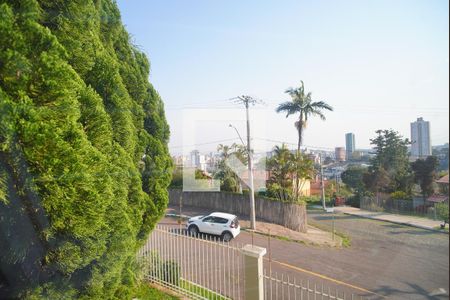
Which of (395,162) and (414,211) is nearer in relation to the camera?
(414,211)

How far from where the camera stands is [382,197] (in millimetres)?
11781

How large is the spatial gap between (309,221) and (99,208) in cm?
1502

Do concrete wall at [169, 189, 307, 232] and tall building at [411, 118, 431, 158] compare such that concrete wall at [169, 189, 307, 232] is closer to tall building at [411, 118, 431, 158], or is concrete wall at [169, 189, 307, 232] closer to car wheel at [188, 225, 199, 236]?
car wheel at [188, 225, 199, 236]

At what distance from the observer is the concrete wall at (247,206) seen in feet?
44.3

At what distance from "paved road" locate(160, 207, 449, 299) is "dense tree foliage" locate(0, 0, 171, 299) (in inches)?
182

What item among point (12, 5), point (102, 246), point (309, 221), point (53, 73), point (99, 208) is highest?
point (12, 5)

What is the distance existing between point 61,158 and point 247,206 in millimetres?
13461

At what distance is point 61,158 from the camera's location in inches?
95.6

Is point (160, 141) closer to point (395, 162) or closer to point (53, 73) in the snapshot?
point (53, 73)

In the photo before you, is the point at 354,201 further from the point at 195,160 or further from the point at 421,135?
the point at 421,135

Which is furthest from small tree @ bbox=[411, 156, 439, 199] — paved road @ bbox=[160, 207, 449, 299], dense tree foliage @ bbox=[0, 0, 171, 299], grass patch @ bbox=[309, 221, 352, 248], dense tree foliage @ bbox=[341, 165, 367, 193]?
dense tree foliage @ bbox=[341, 165, 367, 193]

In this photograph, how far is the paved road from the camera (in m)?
6.49

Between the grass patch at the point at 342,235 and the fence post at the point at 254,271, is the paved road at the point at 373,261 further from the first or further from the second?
the fence post at the point at 254,271

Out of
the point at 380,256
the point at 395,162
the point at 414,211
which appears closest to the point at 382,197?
the point at 395,162
